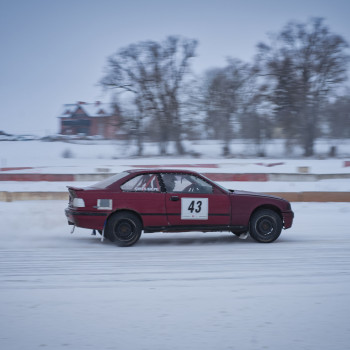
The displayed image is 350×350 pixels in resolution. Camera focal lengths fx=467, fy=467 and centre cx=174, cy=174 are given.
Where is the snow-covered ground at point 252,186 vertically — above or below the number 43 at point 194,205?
below

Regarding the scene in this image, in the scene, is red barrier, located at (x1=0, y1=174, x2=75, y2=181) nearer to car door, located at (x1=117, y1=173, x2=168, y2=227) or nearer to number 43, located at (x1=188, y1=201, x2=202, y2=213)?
car door, located at (x1=117, y1=173, x2=168, y2=227)

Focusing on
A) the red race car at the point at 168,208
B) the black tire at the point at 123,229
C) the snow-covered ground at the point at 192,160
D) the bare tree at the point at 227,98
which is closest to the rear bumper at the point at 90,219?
the red race car at the point at 168,208

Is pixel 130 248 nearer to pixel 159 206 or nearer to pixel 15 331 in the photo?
pixel 159 206

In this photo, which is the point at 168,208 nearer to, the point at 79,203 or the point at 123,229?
the point at 123,229

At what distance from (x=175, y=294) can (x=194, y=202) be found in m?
2.94

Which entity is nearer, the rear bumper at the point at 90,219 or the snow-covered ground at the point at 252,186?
the rear bumper at the point at 90,219

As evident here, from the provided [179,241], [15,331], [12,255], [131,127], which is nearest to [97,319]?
[15,331]

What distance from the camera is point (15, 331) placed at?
381cm

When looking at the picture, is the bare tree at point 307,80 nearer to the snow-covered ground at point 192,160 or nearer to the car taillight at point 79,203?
the snow-covered ground at point 192,160

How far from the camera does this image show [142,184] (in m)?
7.70

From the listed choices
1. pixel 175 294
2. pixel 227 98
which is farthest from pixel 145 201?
pixel 227 98

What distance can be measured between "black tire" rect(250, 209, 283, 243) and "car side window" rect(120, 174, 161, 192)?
1.73m

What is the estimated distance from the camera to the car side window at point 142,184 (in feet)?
25.1

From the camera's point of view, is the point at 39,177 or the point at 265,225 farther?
the point at 39,177
